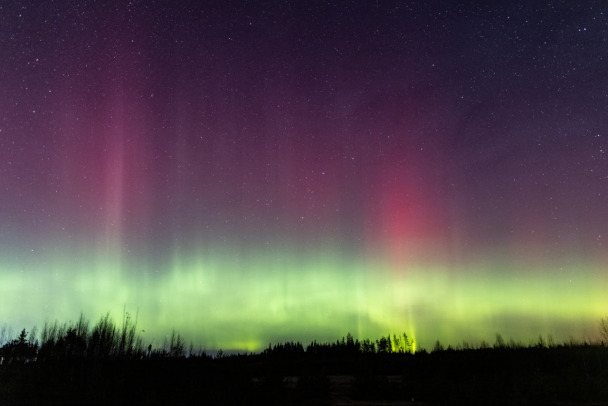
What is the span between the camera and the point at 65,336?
7031 cm

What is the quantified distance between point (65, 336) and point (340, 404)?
2751 inches

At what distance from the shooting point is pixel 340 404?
1638 centimetres

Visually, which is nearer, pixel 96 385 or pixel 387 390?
pixel 387 390

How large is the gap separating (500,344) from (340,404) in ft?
124

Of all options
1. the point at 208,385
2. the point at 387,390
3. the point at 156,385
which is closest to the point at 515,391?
the point at 387,390

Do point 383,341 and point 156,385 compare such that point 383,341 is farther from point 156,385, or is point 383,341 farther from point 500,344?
point 156,385

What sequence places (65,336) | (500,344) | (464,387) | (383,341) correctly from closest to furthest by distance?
(464,387)
(500,344)
(65,336)
(383,341)

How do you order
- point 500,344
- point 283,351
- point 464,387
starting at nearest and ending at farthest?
point 464,387 → point 500,344 → point 283,351

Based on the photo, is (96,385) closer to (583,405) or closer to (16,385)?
(16,385)

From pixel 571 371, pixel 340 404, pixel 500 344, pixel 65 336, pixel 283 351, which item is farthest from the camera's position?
pixel 65 336

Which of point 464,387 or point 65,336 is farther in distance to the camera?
point 65,336

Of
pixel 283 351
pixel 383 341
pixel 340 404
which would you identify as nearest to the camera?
pixel 340 404

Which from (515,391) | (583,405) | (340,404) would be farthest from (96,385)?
(583,405)

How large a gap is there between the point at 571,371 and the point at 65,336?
73.9 m
